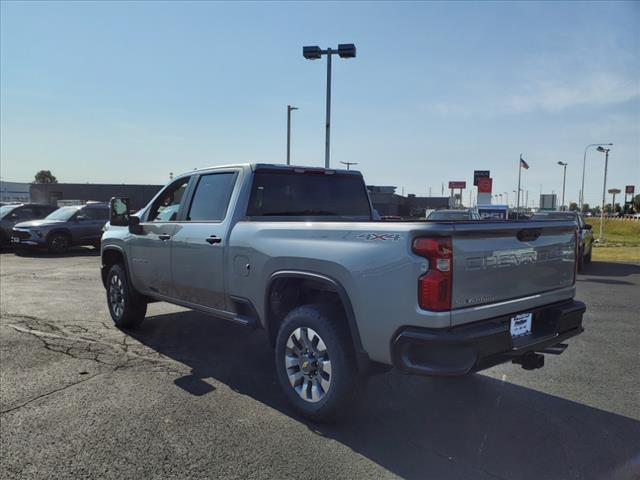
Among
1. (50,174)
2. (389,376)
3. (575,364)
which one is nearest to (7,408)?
(389,376)

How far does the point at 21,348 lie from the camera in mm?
5703

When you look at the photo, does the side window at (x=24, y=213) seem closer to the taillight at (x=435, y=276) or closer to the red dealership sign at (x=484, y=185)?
the taillight at (x=435, y=276)

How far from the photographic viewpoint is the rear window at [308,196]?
480 cm

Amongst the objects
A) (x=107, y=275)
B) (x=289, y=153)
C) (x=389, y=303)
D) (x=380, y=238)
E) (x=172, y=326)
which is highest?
(x=289, y=153)

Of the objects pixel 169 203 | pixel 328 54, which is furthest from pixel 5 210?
pixel 169 203

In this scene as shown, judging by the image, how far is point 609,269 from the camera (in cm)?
1414

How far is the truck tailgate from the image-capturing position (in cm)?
316

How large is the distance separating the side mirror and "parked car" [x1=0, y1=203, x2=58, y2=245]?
15.0 metres

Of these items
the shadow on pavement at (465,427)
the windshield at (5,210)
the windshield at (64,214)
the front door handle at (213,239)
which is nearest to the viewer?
the shadow on pavement at (465,427)

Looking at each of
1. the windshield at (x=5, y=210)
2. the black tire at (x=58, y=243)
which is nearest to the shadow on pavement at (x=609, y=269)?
the black tire at (x=58, y=243)

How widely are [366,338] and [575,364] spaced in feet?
10.1

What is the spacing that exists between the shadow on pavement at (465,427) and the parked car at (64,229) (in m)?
13.8

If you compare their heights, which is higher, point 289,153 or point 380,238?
point 289,153

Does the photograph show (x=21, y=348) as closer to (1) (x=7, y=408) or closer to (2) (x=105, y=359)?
(2) (x=105, y=359)
